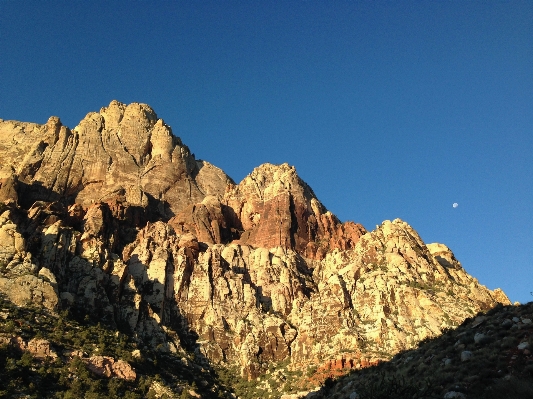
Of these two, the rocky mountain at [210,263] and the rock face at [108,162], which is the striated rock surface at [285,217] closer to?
the rocky mountain at [210,263]

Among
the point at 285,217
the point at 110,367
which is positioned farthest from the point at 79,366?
the point at 285,217

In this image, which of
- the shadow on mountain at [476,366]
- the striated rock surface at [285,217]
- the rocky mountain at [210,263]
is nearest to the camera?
the shadow on mountain at [476,366]

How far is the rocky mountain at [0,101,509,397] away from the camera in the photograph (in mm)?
72938

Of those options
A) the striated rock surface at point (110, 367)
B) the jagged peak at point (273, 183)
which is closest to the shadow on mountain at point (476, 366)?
the striated rock surface at point (110, 367)

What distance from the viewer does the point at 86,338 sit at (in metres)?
61.6

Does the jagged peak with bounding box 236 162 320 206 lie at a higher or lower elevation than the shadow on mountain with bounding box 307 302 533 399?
higher

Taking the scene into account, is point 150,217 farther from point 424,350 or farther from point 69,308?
point 424,350

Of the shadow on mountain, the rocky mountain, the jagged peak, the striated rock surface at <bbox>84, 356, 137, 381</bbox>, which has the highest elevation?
the jagged peak

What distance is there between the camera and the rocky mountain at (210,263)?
7294 cm

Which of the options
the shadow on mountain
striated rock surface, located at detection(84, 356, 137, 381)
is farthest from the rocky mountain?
the shadow on mountain

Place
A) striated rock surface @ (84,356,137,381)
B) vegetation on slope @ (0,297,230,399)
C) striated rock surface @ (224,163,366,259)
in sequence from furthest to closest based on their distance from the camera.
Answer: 1. striated rock surface @ (224,163,366,259)
2. striated rock surface @ (84,356,137,381)
3. vegetation on slope @ (0,297,230,399)

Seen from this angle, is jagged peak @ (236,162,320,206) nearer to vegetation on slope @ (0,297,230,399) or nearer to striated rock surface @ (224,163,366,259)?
striated rock surface @ (224,163,366,259)

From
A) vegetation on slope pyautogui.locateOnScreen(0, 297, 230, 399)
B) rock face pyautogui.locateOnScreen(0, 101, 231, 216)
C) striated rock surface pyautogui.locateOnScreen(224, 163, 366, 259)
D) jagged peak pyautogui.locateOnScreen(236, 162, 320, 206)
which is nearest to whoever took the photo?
vegetation on slope pyautogui.locateOnScreen(0, 297, 230, 399)

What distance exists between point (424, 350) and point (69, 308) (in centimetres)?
4885
